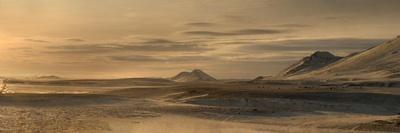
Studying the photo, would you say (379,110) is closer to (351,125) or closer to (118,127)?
(351,125)

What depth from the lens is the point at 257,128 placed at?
28172 millimetres

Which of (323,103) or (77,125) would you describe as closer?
(77,125)

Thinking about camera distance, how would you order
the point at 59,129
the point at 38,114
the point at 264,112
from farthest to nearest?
the point at 264,112 < the point at 38,114 < the point at 59,129

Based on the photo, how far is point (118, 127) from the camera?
27.1 meters

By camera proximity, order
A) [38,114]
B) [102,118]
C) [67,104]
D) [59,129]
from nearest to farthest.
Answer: [59,129]
[102,118]
[38,114]
[67,104]

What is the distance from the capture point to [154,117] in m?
33.8

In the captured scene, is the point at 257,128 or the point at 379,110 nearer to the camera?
the point at 257,128

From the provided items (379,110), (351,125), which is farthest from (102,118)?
(379,110)

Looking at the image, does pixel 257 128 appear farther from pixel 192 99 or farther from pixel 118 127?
pixel 192 99

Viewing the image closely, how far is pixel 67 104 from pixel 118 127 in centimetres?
1906

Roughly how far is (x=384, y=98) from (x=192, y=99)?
16.6 m

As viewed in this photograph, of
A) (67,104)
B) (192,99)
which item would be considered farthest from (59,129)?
(192,99)

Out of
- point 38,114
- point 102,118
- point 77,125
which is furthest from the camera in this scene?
point 38,114

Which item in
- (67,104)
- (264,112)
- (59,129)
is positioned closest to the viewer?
(59,129)
